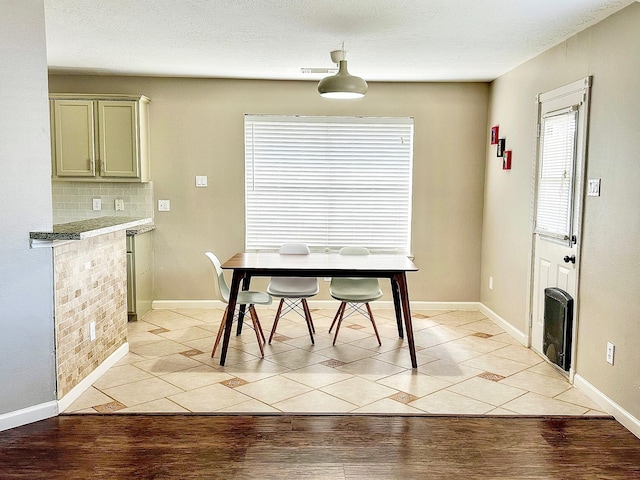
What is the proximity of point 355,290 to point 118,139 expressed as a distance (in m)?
2.71

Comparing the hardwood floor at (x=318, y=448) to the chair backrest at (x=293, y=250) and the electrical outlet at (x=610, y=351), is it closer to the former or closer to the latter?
the electrical outlet at (x=610, y=351)

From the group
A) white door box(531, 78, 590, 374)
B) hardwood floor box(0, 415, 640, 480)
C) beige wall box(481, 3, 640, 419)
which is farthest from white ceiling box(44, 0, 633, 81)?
hardwood floor box(0, 415, 640, 480)

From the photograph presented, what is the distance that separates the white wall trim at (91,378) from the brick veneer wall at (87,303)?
0.03 m

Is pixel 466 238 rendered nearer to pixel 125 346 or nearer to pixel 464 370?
pixel 464 370

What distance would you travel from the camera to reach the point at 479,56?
4621 millimetres

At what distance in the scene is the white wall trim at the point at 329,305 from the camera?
19.5ft

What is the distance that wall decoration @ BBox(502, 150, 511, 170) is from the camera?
5125 millimetres

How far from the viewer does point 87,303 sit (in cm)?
363

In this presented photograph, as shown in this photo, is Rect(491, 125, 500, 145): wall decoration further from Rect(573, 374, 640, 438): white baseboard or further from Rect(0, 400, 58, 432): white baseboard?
Rect(0, 400, 58, 432): white baseboard

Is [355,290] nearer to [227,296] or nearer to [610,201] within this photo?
[227,296]

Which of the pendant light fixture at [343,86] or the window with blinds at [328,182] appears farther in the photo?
A: the window with blinds at [328,182]

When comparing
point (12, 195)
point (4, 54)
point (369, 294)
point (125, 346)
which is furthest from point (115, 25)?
point (369, 294)

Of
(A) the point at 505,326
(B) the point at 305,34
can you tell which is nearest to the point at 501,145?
(A) the point at 505,326

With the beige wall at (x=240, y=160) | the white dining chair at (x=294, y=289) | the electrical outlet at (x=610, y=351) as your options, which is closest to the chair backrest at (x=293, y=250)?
the white dining chair at (x=294, y=289)
